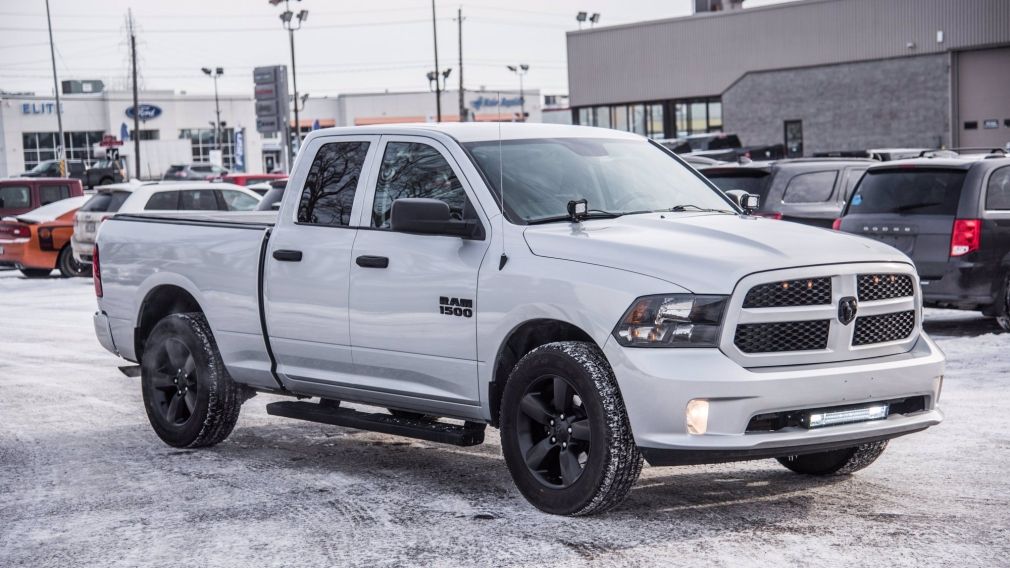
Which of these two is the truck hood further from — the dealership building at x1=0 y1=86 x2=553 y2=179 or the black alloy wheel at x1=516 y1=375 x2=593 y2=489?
the dealership building at x1=0 y1=86 x2=553 y2=179

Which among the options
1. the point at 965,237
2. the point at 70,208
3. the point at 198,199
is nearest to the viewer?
the point at 965,237

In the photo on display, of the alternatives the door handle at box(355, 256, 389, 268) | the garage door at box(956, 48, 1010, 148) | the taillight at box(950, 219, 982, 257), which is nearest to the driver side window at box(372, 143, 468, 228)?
the door handle at box(355, 256, 389, 268)

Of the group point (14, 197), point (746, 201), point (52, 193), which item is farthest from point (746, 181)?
point (14, 197)

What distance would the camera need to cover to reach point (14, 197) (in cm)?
2828

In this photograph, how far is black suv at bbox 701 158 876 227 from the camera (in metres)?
15.6

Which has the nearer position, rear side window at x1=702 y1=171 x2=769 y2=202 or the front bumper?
the front bumper

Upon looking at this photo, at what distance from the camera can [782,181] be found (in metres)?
15.8

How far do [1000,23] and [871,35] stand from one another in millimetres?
5551

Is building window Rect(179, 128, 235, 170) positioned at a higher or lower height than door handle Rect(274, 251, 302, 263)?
higher

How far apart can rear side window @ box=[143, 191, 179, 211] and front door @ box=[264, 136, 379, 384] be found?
14895 millimetres

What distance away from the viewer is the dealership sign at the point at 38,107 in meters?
104

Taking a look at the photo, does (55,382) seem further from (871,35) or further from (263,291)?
(871,35)

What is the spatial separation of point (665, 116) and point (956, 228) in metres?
52.1

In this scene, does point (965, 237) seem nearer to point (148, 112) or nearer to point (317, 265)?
point (317, 265)
